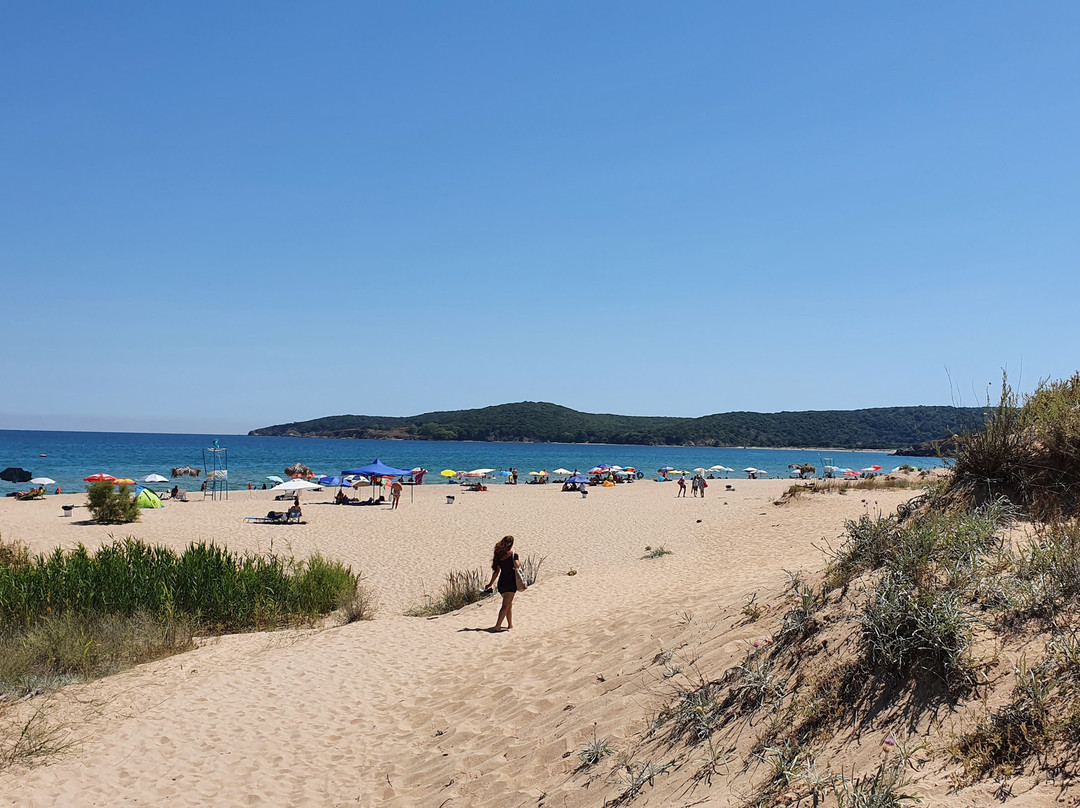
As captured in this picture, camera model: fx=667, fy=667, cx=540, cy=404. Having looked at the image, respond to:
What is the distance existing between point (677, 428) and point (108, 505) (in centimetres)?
15258

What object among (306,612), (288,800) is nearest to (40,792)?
(288,800)

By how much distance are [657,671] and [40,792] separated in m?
4.76

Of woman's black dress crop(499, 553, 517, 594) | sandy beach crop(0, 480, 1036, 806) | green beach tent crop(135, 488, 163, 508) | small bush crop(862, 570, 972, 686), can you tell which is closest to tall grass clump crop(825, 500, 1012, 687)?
small bush crop(862, 570, 972, 686)

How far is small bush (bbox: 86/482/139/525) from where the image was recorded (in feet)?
76.8

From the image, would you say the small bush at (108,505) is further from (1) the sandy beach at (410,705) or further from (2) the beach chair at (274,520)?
(1) the sandy beach at (410,705)

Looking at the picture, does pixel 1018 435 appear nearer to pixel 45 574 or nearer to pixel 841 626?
pixel 841 626

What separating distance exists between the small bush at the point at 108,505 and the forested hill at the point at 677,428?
12062 cm

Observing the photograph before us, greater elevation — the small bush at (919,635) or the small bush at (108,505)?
the small bush at (919,635)

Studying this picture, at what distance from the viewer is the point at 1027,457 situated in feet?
22.0

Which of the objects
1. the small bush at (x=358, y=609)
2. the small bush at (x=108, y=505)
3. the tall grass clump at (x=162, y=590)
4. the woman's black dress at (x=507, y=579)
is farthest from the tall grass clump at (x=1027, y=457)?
the small bush at (x=108, y=505)

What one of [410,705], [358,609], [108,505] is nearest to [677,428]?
[108,505]

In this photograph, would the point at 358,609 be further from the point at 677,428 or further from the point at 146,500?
the point at 677,428

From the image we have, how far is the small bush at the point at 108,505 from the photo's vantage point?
23.4 m

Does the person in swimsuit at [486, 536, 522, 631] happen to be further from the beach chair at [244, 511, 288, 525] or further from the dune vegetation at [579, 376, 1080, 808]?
the beach chair at [244, 511, 288, 525]
